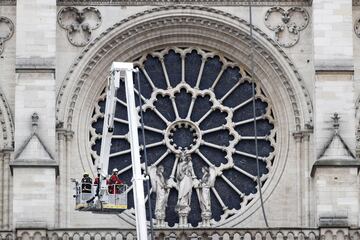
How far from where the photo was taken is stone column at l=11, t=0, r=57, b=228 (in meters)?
39.2

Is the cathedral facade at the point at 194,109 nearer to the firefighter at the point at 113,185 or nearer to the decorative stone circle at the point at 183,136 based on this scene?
the decorative stone circle at the point at 183,136

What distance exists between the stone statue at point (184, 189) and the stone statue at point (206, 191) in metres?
0.25

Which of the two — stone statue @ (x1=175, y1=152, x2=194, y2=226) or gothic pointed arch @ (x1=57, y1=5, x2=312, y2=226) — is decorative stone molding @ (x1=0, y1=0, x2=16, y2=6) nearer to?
gothic pointed arch @ (x1=57, y1=5, x2=312, y2=226)

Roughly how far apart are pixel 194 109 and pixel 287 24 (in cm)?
234

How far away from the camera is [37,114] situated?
39688 millimetres

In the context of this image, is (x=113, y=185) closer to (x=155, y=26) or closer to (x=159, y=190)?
(x=159, y=190)

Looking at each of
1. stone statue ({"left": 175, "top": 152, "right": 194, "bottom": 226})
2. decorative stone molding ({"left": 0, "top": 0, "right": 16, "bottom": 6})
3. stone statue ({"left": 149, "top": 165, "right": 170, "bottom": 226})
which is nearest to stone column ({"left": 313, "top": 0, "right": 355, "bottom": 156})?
stone statue ({"left": 175, "top": 152, "right": 194, "bottom": 226})

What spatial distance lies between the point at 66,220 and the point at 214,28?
456 centimetres

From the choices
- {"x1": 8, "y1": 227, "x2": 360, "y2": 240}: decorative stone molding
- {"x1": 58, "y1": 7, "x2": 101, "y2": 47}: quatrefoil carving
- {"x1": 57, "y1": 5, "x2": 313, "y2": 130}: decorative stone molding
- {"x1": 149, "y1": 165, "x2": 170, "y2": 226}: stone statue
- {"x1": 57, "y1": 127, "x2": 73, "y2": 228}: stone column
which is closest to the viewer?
{"x1": 8, "y1": 227, "x2": 360, "y2": 240}: decorative stone molding

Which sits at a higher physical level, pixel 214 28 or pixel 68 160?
pixel 214 28

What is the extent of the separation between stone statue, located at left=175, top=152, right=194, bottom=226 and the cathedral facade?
0.04m

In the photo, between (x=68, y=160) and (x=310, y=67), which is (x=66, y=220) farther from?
(x=310, y=67)

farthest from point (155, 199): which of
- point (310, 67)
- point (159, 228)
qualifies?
point (310, 67)

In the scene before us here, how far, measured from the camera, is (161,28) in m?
41.0
